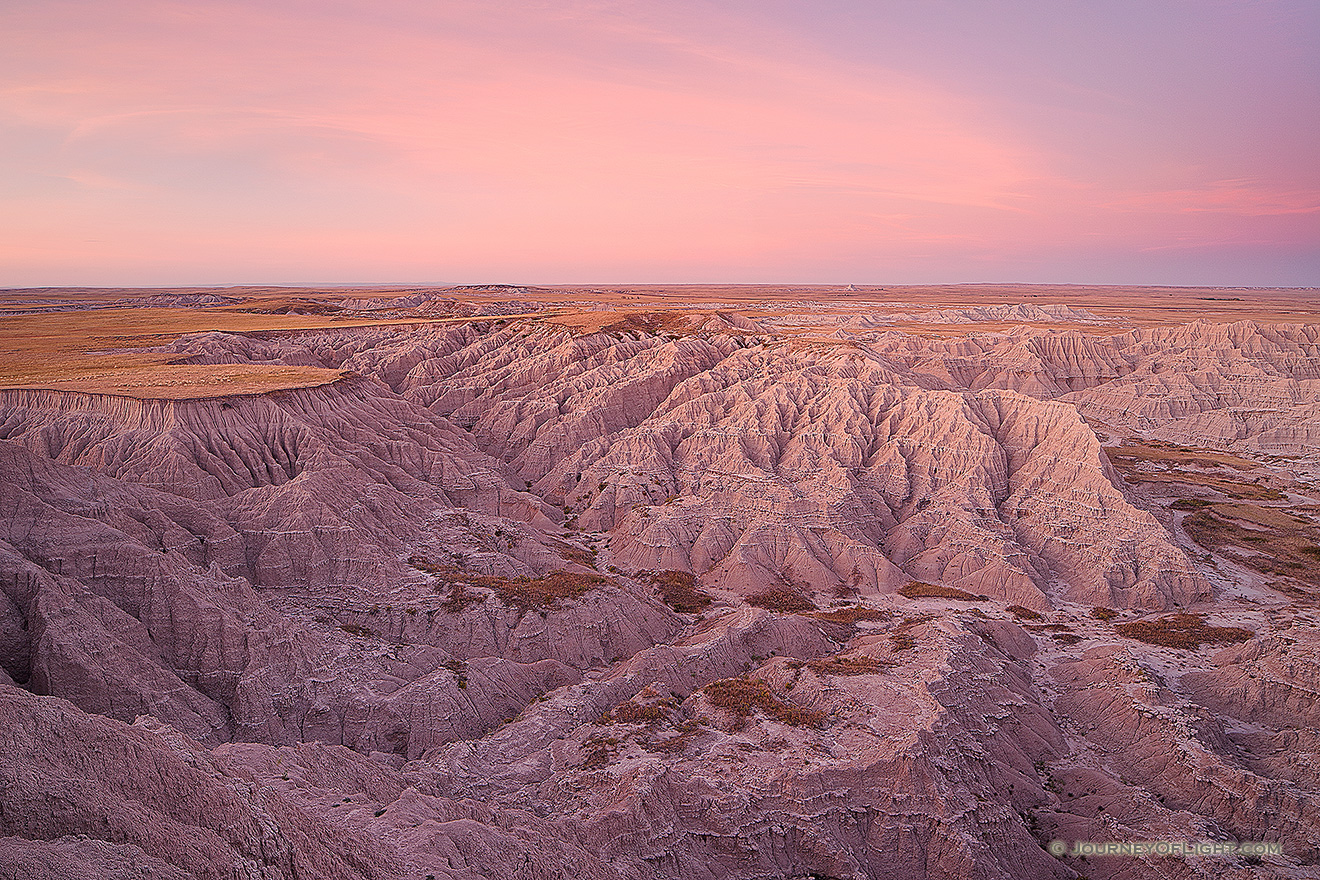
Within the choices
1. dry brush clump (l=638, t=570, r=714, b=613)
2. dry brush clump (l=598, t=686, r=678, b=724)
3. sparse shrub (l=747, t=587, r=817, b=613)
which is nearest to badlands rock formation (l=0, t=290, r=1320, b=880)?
dry brush clump (l=598, t=686, r=678, b=724)

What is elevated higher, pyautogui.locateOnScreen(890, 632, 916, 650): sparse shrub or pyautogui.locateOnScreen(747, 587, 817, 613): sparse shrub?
pyautogui.locateOnScreen(890, 632, 916, 650): sparse shrub

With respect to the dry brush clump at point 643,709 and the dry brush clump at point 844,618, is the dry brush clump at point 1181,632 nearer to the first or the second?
the dry brush clump at point 844,618

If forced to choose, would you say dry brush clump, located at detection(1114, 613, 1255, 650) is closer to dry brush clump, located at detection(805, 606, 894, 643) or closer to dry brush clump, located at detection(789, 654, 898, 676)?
dry brush clump, located at detection(805, 606, 894, 643)

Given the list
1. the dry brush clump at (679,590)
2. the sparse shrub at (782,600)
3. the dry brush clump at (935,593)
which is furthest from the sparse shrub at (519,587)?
the dry brush clump at (935,593)

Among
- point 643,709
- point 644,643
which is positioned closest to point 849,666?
point 643,709

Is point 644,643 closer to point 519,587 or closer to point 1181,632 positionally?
point 519,587

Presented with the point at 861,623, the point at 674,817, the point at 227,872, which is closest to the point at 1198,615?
the point at 861,623

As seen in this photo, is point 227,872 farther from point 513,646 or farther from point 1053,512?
point 1053,512
